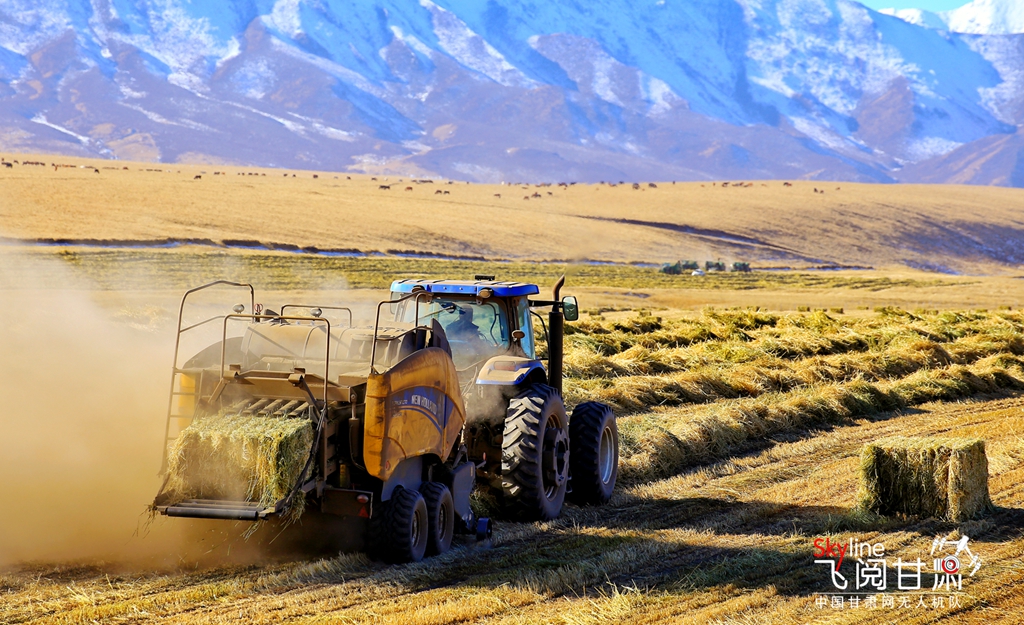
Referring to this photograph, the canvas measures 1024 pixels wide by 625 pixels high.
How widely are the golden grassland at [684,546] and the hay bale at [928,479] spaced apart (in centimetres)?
16

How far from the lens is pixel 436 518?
854 cm

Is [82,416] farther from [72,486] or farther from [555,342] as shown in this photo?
[555,342]

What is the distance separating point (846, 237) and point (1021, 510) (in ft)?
309

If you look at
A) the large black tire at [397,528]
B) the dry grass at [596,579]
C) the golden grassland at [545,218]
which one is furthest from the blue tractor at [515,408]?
the golden grassland at [545,218]

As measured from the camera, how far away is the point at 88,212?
62750mm

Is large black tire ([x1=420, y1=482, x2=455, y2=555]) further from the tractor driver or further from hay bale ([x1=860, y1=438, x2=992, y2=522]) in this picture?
hay bale ([x1=860, y1=438, x2=992, y2=522])

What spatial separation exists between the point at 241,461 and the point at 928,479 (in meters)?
6.09

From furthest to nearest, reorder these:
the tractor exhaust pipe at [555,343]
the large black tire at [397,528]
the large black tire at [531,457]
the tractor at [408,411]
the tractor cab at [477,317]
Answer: the tractor exhaust pipe at [555,343], the tractor cab at [477,317], the large black tire at [531,457], the large black tire at [397,528], the tractor at [408,411]

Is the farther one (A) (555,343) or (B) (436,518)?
(A) (555,343)

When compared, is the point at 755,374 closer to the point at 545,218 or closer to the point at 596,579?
the point at 596,579

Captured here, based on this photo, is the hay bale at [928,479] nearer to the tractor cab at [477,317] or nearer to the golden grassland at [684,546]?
the golden grassland at [684,546]

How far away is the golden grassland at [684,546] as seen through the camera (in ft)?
23.5

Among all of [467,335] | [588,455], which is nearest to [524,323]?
[467,335]

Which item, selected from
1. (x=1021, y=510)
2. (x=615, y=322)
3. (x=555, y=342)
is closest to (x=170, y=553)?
(x=555, y=342)
